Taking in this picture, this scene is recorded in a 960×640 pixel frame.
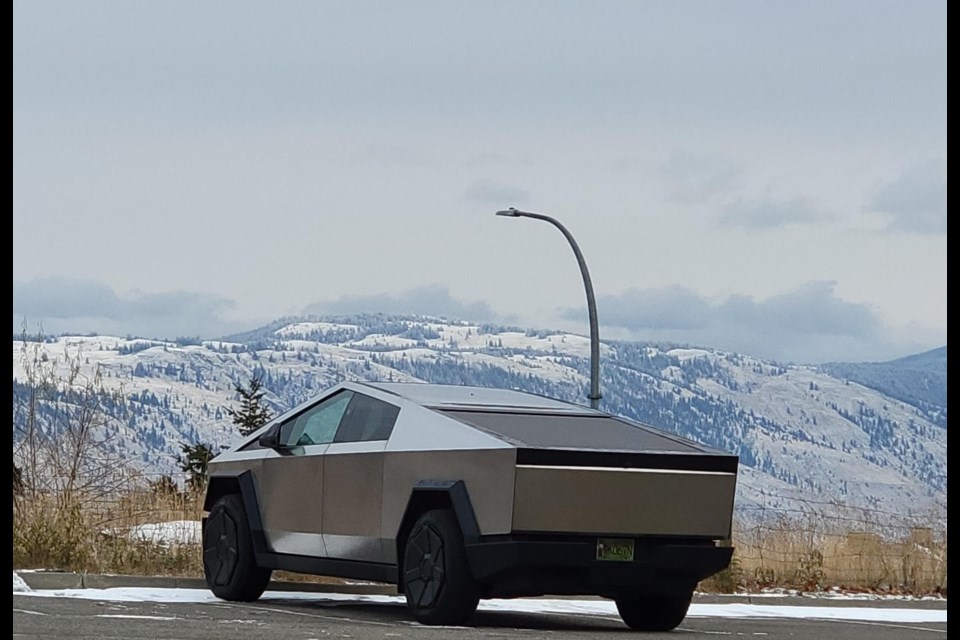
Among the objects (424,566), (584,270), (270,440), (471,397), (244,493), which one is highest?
(584,270)

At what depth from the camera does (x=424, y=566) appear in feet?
38.7

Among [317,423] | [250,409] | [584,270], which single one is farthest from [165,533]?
[250,409]

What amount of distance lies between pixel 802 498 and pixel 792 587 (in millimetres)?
3877

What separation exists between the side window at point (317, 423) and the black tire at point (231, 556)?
667 millimetres

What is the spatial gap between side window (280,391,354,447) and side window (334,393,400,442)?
10 centimetres

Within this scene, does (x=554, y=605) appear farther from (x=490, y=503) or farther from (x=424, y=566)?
(x=490, y=503)

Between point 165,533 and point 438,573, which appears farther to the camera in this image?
point 165,533

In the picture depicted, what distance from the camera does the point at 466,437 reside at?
464 inches

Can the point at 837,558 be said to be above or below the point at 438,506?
below

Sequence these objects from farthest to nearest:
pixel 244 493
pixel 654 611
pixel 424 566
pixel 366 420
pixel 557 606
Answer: pixel 557 606 → pixel 244 493 → pixel 366 420 → pixel 654 611 → pixel 424 566

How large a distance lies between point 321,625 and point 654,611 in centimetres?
247

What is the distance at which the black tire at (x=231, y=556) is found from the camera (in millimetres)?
13484
